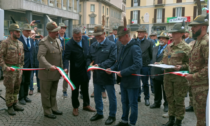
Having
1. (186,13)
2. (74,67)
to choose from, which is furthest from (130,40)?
(186,13)

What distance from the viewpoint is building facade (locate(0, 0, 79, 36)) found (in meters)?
21.0

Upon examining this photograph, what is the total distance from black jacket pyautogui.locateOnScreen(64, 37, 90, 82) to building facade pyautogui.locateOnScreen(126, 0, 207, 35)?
28.4 meters

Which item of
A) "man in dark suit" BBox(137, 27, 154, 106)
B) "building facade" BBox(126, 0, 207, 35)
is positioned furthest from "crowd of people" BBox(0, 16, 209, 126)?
"building facade" BBox(126, 0, 207, 35)

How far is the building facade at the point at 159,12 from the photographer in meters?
31.6

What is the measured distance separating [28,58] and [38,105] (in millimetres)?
1449

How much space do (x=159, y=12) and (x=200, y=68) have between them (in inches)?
1300

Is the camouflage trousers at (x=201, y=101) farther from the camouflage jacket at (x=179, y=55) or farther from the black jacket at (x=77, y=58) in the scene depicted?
the black jacket at (x=77, y=58)

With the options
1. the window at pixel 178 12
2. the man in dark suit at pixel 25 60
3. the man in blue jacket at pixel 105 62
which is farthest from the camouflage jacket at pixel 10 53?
the window at pixel 178 12

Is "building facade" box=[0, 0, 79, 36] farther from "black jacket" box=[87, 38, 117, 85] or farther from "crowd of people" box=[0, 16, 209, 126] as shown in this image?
"black jacket" box=[87, 38, 117, 85]

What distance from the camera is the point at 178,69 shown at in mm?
3918

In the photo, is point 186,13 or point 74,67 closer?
point 74,67

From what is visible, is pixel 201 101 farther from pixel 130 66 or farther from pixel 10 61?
pixel 10 61

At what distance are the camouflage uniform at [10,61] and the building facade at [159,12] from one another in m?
28.7

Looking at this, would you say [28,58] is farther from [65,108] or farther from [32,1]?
[32,1]
